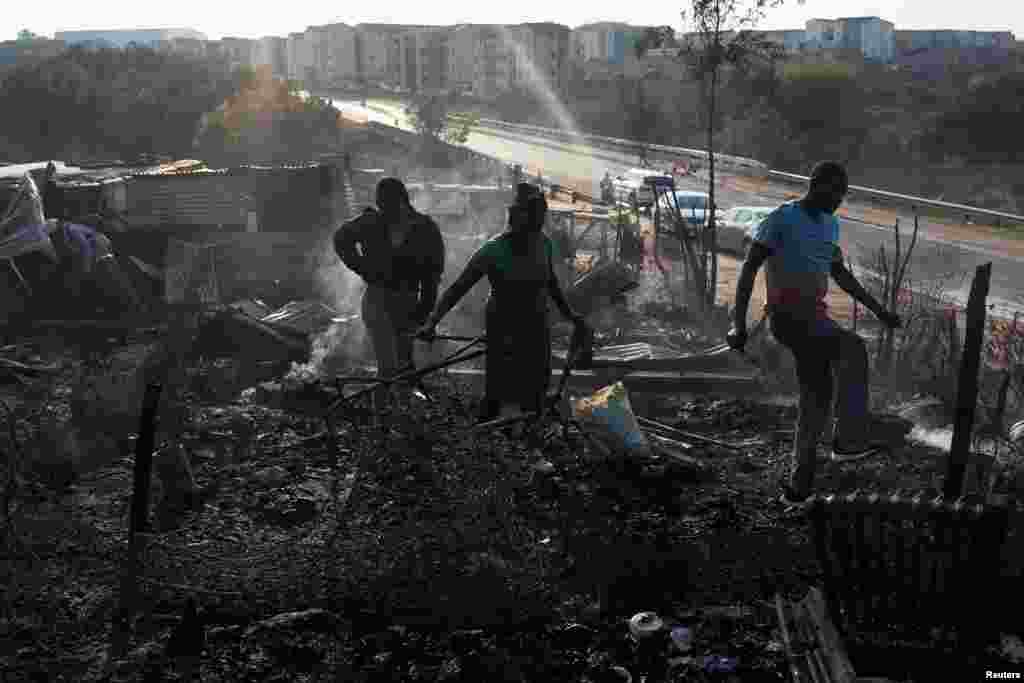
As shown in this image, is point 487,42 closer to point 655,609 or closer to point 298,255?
point 298,255

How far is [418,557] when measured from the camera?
15.7 feet

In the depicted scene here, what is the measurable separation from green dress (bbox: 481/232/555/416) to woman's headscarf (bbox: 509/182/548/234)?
2.4 inches

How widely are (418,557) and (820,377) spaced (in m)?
2.11

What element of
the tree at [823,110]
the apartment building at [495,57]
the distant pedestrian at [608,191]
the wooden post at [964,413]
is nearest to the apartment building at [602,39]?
the apartment building at [495,57]

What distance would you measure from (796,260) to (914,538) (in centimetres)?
210

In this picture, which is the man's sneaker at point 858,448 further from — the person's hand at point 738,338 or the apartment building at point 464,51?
the apartment building at point 464,51

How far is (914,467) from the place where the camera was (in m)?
5.87

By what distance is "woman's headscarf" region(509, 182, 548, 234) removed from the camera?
553cm

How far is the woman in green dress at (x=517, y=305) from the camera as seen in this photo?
18.4 feet

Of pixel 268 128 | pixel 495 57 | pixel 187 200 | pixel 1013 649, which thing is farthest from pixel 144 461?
pixel 495 57

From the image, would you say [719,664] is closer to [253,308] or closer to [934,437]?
[934,437]

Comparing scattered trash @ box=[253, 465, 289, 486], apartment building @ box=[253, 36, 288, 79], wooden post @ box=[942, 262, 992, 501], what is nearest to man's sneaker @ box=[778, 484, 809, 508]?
wooden post @ box=[942, 262, 992, 501]

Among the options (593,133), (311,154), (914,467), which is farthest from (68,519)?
(593,133)

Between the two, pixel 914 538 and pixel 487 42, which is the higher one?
pixel 487 42
